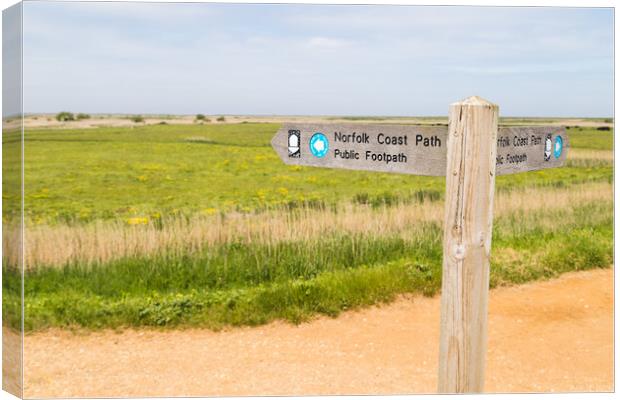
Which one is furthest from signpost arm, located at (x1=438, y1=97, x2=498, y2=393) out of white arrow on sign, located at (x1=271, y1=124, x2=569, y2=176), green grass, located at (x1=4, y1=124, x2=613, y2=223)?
green grass, located at (x1=4, y1=124, x2=613, y2=223)

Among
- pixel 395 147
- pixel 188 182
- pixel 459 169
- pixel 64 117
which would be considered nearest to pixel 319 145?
pixel 395 147

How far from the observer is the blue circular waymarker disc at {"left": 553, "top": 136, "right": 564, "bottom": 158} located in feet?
13.9

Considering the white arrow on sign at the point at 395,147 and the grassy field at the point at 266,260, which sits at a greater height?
the white arrow on sign at the point at 395,147

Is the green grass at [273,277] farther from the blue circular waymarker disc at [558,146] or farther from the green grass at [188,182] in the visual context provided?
the green grass at [188,182]

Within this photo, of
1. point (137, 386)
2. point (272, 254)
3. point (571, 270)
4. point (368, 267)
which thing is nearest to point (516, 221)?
point (571, 270)

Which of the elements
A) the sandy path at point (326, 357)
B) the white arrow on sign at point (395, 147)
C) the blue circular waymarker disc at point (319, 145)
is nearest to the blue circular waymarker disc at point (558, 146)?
the white arrow on sign at point (395, 147)

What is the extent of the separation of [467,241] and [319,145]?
1.04 metres

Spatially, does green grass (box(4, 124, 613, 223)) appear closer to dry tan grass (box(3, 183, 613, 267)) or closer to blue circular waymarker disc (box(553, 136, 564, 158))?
Answer: dry tan grass (box(3, 183, 613, 267))

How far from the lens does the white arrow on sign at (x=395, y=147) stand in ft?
11.9

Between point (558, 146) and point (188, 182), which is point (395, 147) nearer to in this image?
point (558, 146)

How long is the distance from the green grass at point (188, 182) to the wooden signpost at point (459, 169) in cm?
1019

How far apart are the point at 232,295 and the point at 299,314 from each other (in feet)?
2.57

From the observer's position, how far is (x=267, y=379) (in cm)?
532

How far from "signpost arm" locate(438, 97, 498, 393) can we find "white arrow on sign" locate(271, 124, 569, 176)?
0.51ft
